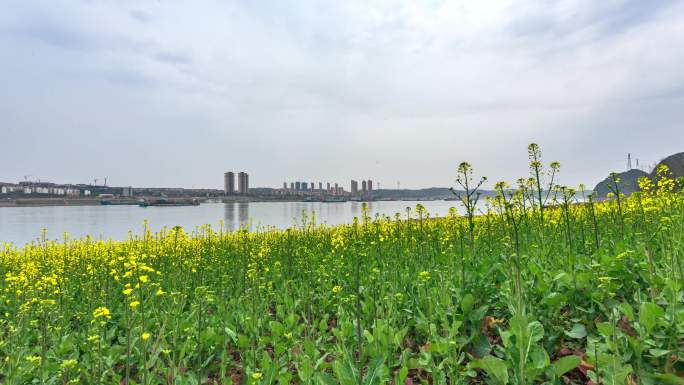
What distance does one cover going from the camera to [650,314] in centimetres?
226

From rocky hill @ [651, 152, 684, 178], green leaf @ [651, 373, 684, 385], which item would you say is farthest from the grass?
rocky hill @ [651, 152, 684, 178]

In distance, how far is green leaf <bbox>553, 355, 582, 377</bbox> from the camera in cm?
208

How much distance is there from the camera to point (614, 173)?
4.31 metres

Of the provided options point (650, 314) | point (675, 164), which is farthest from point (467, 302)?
point (675, 164)

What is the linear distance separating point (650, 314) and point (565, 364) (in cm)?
71

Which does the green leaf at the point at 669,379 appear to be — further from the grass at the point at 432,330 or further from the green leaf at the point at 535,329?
the green leaf at the point at 535,329

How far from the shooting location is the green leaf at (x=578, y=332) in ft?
8.59

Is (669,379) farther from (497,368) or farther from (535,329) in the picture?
(497,368)

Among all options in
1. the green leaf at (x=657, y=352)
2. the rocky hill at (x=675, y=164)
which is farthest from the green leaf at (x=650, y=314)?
the rocky hill at (x=675, y=164)

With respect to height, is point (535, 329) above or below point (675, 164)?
below

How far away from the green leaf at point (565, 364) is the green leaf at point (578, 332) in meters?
0.58

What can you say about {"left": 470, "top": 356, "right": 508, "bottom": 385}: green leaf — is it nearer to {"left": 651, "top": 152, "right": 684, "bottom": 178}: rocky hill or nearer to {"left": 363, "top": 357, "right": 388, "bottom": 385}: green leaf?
{"left": 363, "top": 357, "right": 388, "bottom": 385}: green leaf

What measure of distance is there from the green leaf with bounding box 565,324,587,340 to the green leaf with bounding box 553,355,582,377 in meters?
0.58

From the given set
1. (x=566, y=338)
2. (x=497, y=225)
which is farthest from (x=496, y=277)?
(x=497, y=225)
